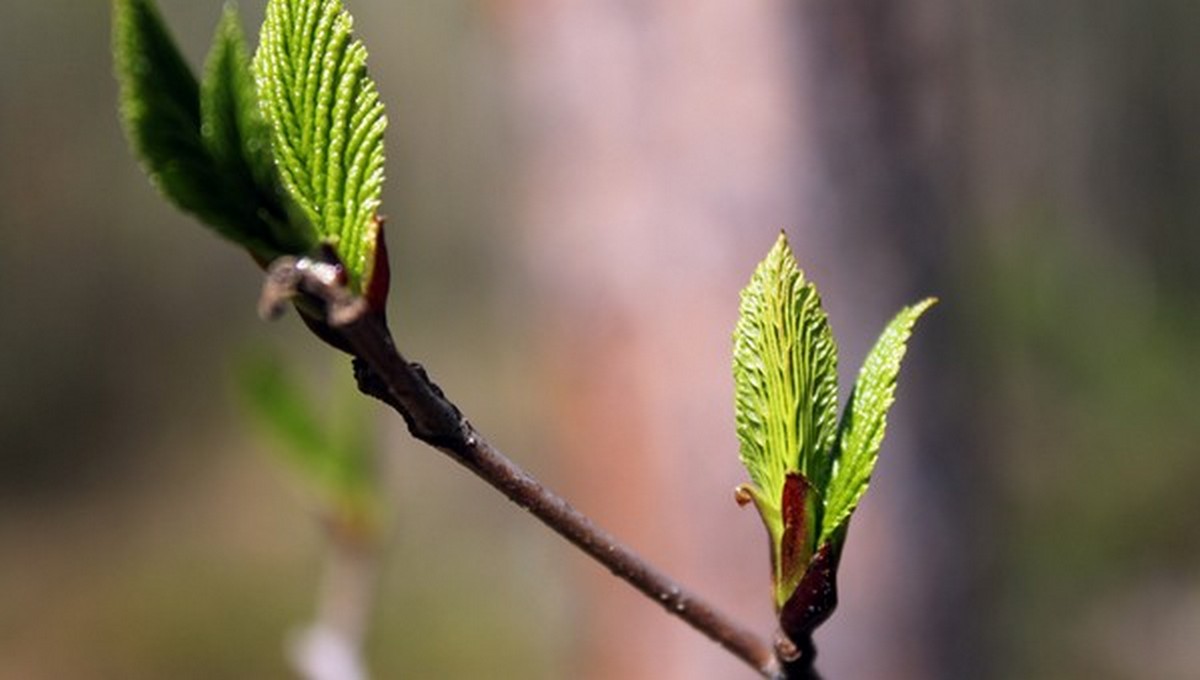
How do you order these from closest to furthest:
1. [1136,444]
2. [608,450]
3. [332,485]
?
[332,485]
[608,450]
[1136,444]

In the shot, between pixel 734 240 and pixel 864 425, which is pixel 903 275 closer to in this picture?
pixel 734 240

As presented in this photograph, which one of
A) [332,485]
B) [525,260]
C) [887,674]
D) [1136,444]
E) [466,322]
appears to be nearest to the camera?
[332,485]

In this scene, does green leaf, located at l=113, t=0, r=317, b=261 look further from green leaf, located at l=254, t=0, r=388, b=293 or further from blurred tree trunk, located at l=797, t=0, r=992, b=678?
blurred tree trunk, located at l=797, t=0, r=992, b=678

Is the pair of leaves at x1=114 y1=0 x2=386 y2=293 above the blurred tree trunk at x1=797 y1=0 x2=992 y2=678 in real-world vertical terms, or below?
above

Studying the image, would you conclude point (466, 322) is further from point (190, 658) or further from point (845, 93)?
point (845, 93)

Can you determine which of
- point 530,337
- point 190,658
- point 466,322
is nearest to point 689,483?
point 530,337

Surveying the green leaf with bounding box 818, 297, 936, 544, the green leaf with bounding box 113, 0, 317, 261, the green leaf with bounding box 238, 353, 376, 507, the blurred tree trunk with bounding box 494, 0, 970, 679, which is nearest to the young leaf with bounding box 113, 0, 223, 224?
the green leaf with bounding box 113, 0, 317, 261

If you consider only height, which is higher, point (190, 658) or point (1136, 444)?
point (1136, 444)
